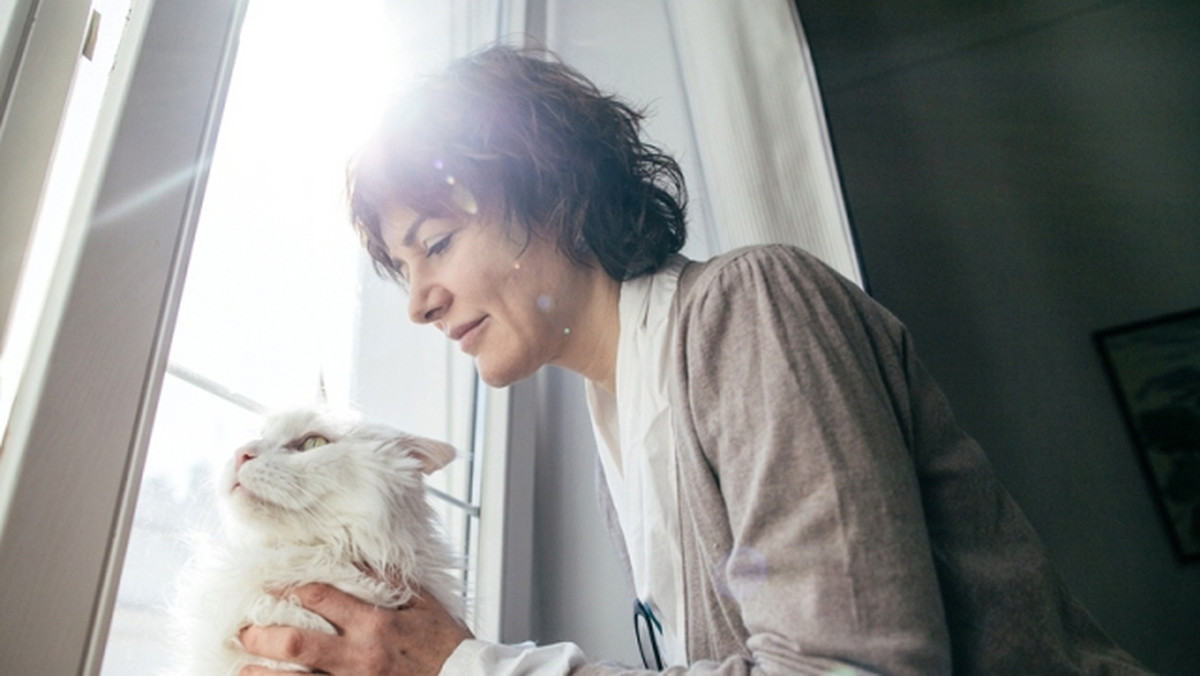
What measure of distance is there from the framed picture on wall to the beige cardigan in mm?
1383

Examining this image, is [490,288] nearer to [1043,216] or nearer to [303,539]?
[303,539]

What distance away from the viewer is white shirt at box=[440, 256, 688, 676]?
0.71 metres

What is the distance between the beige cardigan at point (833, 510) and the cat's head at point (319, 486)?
10.4 inches

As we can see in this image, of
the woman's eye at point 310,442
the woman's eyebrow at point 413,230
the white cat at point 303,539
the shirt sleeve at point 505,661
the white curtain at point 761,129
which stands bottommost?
the shirt sleeve at point 505,661

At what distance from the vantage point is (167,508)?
72 centimetres

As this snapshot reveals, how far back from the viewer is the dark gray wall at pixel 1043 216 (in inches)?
65.7

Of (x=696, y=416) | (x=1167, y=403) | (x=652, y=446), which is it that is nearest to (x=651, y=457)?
(x=652, y=446)

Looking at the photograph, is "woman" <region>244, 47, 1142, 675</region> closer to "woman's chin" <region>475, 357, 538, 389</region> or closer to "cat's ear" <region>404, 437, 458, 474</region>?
"woman's chin" <region>475, 357, 538, 389</region>

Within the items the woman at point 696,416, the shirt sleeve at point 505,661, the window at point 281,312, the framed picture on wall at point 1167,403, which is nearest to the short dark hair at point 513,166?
the woman at point 696,416

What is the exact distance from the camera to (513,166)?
0.89m

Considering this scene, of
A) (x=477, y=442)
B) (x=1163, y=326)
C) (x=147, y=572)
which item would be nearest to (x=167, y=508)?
(x=147, y=572)

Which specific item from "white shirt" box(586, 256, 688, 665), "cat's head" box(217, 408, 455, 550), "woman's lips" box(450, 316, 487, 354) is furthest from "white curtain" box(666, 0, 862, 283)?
"cat's head" box(217, 408, 455, 550)

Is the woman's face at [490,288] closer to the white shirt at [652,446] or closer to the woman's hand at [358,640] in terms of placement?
the white shirt at [652,446]

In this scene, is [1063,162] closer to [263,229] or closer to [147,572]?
[263,229]
